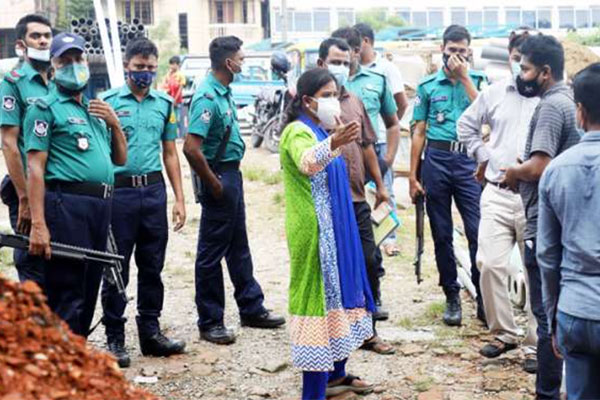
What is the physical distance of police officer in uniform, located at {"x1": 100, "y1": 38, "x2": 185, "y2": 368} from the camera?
5992 millimetres

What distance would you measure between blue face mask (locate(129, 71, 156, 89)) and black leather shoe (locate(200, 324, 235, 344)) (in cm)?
169

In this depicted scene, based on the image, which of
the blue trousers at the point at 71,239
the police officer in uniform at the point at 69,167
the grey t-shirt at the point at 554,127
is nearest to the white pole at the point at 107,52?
the police officer in uniform at the point at 69,167

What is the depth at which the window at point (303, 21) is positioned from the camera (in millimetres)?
66938

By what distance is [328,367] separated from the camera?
→ 5047mm

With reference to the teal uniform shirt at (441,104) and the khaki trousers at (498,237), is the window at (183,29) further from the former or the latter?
the khaki trousers at (498,237)

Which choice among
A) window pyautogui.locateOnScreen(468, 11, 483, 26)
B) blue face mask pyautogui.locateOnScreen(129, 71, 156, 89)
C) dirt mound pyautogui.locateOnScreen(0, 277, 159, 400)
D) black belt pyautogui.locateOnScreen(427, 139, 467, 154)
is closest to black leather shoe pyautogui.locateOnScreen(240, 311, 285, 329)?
black belt pyautogui.locateOnScreen(427, 139, 467, 154)

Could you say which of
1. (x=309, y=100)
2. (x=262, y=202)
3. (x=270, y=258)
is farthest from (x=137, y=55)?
(x=262, y=202)

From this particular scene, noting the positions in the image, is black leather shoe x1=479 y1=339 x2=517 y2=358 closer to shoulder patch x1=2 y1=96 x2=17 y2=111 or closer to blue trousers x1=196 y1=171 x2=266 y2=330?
blue trousers x1=196 y1=171 x2=266 y2=330

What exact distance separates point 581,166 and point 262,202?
9.52m

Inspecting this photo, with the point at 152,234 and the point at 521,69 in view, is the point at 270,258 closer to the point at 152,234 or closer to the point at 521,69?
Answer: the point at 152,234

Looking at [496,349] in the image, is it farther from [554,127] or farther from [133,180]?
[133,180]

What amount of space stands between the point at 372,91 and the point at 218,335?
2135mm

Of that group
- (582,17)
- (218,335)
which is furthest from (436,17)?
(218,335)

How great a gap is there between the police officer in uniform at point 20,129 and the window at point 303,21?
61966mm
